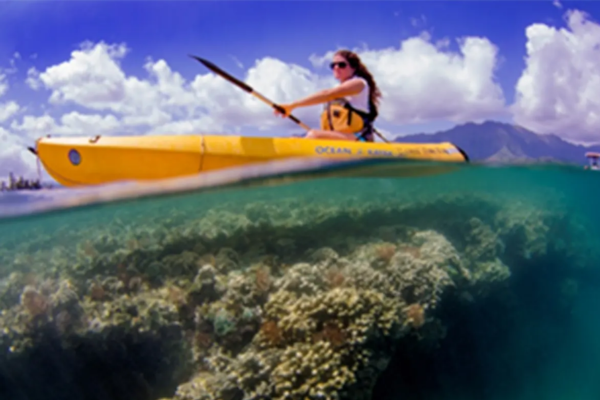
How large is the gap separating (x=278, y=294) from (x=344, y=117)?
12.3 ft

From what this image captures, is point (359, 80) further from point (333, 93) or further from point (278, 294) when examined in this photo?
point (278, 294)

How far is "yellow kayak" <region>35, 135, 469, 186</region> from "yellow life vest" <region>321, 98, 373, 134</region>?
66cm

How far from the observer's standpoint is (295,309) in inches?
245

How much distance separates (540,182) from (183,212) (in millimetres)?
13930

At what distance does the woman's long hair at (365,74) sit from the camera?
807 centimetres

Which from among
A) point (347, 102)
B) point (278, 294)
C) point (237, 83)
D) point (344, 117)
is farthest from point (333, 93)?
point (278, 294)

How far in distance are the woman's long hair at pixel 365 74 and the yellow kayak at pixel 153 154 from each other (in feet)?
4.37

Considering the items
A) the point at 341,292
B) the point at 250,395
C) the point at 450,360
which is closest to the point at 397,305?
the point at 341,292

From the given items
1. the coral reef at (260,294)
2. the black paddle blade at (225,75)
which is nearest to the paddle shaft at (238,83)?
the black paddle blade at (225,75)

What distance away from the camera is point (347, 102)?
26.7 ft

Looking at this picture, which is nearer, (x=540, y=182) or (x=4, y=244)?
(x=4, y=244)

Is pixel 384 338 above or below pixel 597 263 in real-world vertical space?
above

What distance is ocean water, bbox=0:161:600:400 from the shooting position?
6.12m

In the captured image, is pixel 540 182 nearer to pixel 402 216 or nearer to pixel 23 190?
pixel 402 216
